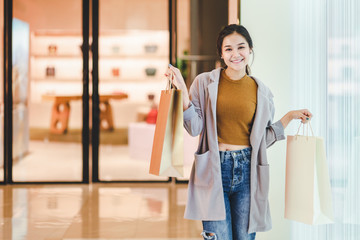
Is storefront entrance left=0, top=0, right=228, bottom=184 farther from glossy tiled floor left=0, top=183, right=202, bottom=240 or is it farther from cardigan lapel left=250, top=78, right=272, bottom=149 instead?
cardigan lapel left=250, top=78, right=272, bottom=149

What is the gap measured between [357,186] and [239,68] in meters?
0.92

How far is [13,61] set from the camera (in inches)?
260

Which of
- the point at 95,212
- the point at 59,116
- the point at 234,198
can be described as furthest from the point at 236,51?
the point at 59,116

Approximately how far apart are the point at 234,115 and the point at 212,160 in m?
0.24

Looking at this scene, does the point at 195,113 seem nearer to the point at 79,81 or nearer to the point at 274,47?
the point at 274,47

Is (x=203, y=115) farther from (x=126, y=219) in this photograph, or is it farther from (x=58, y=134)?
(x=58, y=134)

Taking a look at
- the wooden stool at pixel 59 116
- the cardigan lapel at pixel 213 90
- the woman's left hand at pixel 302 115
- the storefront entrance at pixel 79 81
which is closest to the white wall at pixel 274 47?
the woman's left hand at pixel 302 115

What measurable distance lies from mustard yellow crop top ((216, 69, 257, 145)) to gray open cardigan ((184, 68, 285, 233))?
35 mm

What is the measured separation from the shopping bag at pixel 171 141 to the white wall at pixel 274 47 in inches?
54.0

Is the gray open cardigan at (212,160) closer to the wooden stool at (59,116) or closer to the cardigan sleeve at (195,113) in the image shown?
the cardigan sleeve at (195,113)

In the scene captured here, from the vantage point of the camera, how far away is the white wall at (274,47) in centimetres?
351

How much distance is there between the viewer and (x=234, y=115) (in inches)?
96.3

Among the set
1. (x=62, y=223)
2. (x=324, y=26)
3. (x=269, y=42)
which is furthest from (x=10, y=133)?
(x=324, y=26)

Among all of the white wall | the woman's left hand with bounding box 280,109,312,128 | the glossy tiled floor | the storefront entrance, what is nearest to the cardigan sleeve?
the woman's left hand with bounding box 280,109,312,128
